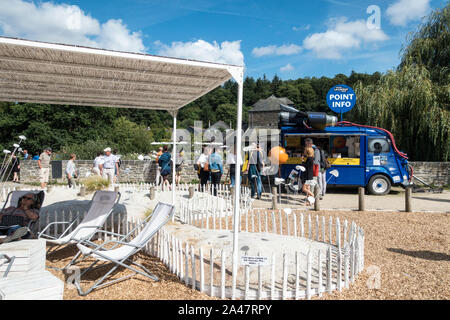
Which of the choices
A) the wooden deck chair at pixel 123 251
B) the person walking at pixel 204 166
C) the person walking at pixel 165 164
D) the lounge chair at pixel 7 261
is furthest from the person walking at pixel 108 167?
the lounge chair at pixel 7 261

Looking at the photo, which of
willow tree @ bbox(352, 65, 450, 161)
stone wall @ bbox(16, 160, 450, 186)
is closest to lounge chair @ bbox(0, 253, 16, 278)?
stone wall @ bbox(16, 160, 450, 186)

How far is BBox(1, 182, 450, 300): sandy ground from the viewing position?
3748 millimetres

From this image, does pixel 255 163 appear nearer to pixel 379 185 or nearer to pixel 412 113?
pixel 379 185

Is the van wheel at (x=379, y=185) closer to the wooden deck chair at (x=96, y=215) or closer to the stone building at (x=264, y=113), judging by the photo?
the wooden deck chair at (x=96, y=215)

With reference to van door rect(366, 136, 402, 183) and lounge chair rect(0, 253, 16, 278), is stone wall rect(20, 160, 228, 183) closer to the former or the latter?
van door rect(366, 136, 402, 183)

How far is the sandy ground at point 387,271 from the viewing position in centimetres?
375

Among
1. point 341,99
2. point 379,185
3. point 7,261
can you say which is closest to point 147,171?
point 341,99

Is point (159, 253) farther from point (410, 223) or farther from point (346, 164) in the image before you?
point (346, 164)

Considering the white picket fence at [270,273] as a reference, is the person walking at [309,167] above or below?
above

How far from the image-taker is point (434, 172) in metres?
15.6

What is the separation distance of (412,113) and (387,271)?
14.4 metres

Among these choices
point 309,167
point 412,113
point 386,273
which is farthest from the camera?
point 412,113

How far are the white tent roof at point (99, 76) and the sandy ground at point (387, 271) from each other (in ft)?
8.42
